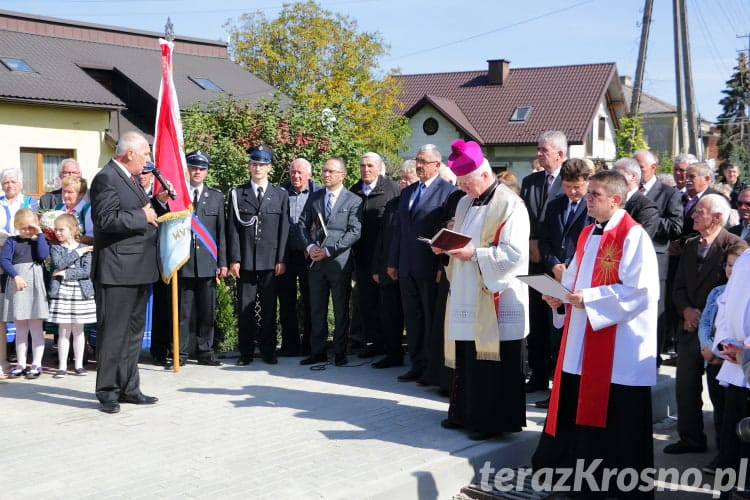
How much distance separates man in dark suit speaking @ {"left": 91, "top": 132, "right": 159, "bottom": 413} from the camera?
652 centimetres

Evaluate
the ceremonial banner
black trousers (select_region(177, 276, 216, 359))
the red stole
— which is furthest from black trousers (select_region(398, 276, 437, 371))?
the red stole

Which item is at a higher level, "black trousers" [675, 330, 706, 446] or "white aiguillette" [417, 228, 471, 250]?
"white aiguillette" [417, 228, 471, 250]

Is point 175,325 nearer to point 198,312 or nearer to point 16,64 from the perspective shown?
point 198,312

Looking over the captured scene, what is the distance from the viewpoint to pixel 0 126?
898 inches

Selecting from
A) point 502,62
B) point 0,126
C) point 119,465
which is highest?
point 502,62

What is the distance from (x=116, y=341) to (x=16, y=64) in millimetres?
20545

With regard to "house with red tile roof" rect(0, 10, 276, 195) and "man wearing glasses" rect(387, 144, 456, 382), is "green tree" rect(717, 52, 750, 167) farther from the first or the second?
"man wearing glasses" rect(387, 144, 456, 382)

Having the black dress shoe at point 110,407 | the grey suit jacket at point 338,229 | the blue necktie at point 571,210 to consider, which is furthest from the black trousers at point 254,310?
the blue necktie at point 571,210

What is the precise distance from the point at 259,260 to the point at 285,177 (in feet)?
10.9

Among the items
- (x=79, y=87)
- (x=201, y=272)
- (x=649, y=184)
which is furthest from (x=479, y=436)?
(x=79, y=87)

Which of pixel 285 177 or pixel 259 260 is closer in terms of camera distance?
pixel 259 260

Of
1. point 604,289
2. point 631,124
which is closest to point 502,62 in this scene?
point 631,124

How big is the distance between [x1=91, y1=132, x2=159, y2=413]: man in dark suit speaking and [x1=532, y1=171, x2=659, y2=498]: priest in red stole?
3523mm

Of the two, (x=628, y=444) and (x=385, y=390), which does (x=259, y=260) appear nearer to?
(x=385, y=390)
